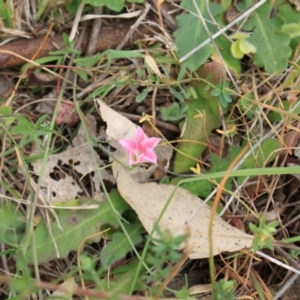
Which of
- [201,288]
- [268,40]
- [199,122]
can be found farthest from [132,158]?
[268,40]

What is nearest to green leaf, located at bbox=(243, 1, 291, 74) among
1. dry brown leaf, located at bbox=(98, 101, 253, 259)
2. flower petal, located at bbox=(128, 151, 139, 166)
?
dry brown leaf, located at bbox=(98, 101, 253, 259)

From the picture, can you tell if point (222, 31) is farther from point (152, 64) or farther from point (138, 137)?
point (138, 137)

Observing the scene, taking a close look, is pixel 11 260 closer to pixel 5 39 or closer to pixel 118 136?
pixel 118 136

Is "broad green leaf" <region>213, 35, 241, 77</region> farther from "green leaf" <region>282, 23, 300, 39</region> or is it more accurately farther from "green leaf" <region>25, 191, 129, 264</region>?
"green leaf" <region>25, 191, 129, 264</region>

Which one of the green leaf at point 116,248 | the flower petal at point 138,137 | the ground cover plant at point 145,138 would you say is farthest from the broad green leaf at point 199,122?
the green leaf at point 116,248

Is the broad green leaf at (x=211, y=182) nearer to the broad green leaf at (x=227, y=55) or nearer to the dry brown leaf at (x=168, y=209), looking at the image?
the dry brown leaf at (x=168, y=209)

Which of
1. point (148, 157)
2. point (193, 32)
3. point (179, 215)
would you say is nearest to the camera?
point (148, 157)

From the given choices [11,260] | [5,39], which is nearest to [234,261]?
[11,260]

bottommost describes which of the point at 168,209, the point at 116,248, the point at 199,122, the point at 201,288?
the point at 201,288
